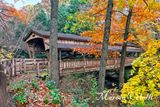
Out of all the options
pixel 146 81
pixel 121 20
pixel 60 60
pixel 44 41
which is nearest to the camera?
pixel 146 81

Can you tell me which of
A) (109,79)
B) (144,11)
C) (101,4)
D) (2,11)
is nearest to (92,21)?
(101,4)

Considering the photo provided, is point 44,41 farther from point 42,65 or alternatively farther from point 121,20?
point 121,20

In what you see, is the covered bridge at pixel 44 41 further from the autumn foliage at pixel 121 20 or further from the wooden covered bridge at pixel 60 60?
the autumn foliage at pixel 121 20

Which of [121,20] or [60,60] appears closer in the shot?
[121,20]

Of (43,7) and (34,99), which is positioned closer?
(34,99)

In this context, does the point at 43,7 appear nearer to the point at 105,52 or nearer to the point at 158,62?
→ the point at 105,52

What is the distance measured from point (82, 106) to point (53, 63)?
8.41ft

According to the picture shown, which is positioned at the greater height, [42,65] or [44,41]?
[44,41]

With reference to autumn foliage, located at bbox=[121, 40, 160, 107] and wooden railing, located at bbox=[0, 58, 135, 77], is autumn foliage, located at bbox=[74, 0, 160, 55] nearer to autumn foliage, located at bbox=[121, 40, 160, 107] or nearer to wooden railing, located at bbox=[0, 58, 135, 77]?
wooden railing, located at bbox=[0, 58, 135, 77]

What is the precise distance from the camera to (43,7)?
130 ft

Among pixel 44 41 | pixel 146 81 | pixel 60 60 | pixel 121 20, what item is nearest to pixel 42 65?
pixel 60 60

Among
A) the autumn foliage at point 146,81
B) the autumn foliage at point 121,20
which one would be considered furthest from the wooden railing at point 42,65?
the autumn foliage at point 146,81

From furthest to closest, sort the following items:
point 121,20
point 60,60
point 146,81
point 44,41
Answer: point 44,41 → point 60,60 → point 121,20 → point 146,81

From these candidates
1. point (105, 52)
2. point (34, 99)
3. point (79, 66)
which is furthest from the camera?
point (79, 66)
